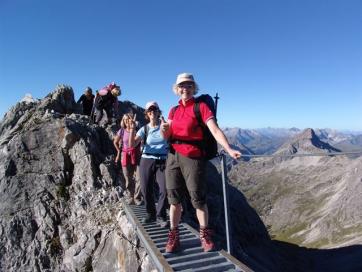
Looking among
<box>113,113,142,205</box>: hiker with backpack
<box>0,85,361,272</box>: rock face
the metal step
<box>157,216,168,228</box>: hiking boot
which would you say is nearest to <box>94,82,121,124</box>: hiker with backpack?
<box>0,85,361,272</box>: rock face

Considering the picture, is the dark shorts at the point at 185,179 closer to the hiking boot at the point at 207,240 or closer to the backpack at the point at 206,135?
the backpack at the point at 206,135

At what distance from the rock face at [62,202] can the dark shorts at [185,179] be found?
5.78 meters

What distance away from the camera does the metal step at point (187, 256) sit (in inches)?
367

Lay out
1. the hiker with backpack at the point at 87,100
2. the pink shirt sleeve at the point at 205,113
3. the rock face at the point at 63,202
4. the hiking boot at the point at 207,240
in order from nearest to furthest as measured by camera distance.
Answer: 1. the pink shirt sleeve at the point at 205,113
2. the hiking boot at the point at 207,240
3. the rock face at the point at 63,202
4. the hiker with backpack at the point at 87,100

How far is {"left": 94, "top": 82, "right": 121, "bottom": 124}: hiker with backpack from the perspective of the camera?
88.3 ft

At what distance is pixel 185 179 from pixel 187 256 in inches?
79.5

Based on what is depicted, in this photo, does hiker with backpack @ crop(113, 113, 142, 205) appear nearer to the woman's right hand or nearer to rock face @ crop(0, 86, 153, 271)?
rock face @ crop(0, 86, 153, 271)

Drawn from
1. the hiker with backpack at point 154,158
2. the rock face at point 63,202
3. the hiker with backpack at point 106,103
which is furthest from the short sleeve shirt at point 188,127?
the hiker with backpack at point 106,103

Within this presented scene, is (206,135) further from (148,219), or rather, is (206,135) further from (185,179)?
(148,219)

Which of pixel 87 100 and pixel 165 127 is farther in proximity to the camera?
pixel 87 100

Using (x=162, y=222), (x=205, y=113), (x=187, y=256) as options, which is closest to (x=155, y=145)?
(x=162, y=222)

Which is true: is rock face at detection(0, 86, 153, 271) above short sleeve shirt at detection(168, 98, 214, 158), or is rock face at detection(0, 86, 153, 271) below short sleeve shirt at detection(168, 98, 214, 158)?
below

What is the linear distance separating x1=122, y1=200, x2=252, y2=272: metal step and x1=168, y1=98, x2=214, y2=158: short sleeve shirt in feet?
8.77

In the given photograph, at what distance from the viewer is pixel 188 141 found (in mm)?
9711
